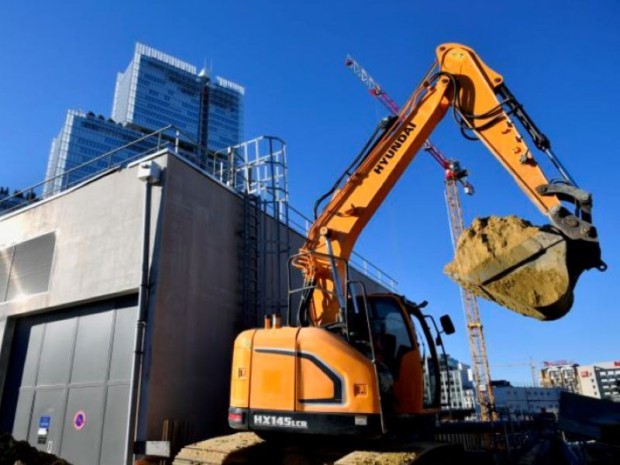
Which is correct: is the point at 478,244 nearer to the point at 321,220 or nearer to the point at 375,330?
the point at 375,330

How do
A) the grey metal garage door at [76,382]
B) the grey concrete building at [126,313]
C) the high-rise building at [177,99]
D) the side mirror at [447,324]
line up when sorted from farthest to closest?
the high-rise building at [177,99], the grey metal garage door at [76,382], the grey concrete building at [126,313], the side mirror at [447,324]

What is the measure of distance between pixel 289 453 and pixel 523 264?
4.39 meters

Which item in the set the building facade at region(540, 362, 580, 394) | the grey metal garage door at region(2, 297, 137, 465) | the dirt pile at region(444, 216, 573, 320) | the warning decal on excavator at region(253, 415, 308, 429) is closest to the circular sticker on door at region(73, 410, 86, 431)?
the grey metal garage door at region(2, 297, 137, 465)

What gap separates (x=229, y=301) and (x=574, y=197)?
7546 mm

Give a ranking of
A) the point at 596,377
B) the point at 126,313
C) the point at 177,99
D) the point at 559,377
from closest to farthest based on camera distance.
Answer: the point at 126,313 → the point at 596,377 → the point at 559,377 → the point at 177,99

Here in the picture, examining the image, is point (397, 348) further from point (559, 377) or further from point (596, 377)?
point (559, 377)

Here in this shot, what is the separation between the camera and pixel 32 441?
10.5 metres

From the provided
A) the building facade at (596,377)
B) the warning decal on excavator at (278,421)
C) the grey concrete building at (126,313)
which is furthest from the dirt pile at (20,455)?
the building facade at (596,377)

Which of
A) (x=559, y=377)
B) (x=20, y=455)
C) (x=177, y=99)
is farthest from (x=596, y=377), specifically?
(x=177, y=99)

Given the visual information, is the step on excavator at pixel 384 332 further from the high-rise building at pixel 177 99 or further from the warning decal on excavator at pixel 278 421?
the high-rise building at pixel 177 99

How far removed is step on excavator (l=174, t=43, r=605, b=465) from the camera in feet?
20.6

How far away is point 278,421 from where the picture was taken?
257 inches

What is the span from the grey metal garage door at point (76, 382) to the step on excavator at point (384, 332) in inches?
118

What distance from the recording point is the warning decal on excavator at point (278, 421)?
251 inches
